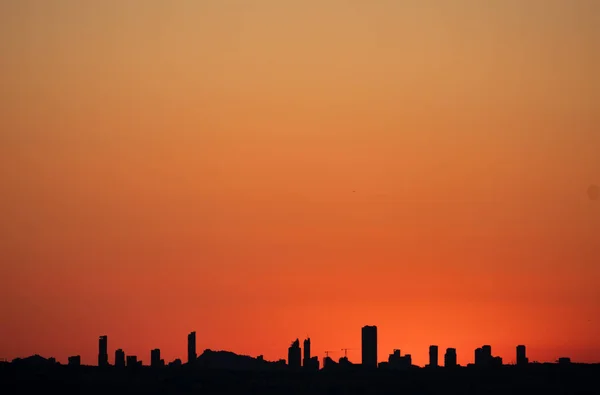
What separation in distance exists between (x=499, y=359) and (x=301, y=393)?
22653 mm

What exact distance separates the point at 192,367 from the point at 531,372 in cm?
3234

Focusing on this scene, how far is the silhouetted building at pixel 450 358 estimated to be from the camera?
166625mm

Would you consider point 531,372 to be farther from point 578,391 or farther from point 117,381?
point 117,381

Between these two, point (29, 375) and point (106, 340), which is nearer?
point (29, 375)

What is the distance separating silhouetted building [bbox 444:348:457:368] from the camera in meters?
167

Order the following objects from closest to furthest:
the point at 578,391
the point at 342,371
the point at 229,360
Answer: the point at 578,391
the point at 342,371
the point at 229,360

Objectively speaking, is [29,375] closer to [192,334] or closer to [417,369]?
[192,334]

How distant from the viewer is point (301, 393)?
15500 cm

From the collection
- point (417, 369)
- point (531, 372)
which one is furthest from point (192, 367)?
point (531, 372)

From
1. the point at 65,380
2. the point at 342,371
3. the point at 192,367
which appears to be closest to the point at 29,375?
the point at 65,380

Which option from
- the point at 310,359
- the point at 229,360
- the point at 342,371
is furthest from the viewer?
the point at 229,360

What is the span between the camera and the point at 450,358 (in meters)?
169

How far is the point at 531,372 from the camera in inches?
6137

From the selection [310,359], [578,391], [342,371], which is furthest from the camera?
[310,359]
